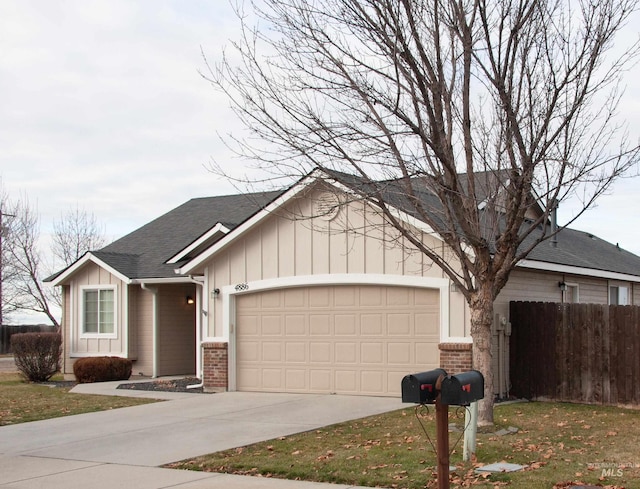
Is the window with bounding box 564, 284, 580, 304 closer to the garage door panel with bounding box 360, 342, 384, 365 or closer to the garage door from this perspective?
the garage door


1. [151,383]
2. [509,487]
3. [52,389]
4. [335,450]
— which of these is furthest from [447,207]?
[52,389]

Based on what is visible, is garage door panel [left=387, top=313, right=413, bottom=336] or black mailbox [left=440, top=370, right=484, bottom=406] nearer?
black mailbox [left=440, top=370, right=484, bottom=406]

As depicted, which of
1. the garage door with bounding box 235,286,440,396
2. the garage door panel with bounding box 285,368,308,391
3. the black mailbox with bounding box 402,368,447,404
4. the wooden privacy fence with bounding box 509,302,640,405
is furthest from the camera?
the garage door panel with bounding box 285,368,308,391

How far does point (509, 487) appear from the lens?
8656 mm

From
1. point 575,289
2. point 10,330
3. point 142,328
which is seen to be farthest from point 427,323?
point 10,330

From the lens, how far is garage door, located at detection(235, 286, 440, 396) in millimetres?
16906

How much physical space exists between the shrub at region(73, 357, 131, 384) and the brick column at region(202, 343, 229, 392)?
4.71 meters

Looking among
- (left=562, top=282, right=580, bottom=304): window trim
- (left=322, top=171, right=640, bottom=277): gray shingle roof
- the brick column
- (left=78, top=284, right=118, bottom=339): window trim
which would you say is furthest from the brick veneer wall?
(left=78, top=284, right=118, bottom=339): window trim

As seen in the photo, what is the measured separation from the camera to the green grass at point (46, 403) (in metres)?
16.0

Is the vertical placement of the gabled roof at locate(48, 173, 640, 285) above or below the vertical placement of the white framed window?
above

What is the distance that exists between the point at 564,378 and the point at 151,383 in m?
10.0

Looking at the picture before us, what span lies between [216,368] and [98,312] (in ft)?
23.5

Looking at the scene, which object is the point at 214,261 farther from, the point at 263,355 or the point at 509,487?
the point at 509,487

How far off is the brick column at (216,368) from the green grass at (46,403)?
1631 mm
